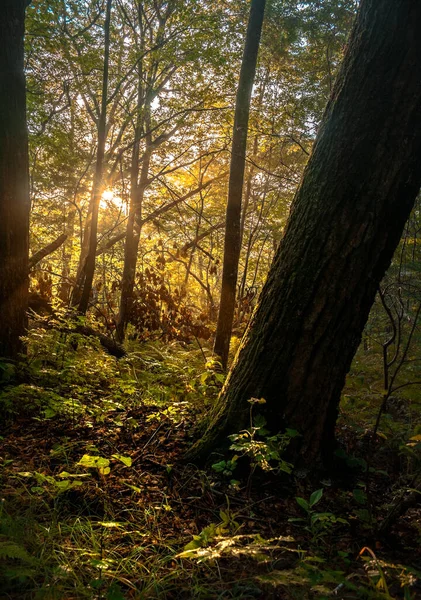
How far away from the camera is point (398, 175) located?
91.5 inches

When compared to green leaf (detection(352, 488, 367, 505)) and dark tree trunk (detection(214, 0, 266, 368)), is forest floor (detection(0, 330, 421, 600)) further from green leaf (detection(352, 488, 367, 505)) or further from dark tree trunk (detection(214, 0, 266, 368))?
dark tree trunk (detection(214, 0, 266, 368))

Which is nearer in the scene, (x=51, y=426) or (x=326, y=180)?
(x=326, y=180)

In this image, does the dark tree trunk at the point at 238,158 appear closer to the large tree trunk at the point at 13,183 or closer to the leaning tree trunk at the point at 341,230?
the large tree trunk at the point at 13,183

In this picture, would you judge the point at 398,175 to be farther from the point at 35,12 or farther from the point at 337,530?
the point at 35,12

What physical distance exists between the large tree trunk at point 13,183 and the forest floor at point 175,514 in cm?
83

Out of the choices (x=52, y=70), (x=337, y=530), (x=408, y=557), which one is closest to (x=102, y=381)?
(x=337, y=530)

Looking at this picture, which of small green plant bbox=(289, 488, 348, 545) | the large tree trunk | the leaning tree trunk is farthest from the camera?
the large tree trunk

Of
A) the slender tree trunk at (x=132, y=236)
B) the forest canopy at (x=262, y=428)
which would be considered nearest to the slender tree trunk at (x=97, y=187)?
the slender tree trunk at (x=132, y=236)

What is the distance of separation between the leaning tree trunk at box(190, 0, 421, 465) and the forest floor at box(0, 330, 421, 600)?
0.32 m

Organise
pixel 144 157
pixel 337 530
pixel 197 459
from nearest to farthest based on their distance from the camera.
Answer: pixel 337 530 < pixel 197 459 < pixel 144 157

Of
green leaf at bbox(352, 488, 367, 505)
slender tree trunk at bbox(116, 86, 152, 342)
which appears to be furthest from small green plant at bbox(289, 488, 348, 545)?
slender tree trunk at bbox(116, 86, 152, 342)

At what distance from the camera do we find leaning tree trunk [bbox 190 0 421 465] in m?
2.30

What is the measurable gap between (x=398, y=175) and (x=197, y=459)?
7.35 ft

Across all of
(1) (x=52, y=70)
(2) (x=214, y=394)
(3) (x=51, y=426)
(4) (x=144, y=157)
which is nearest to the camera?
(3) (x=51, y=426)
